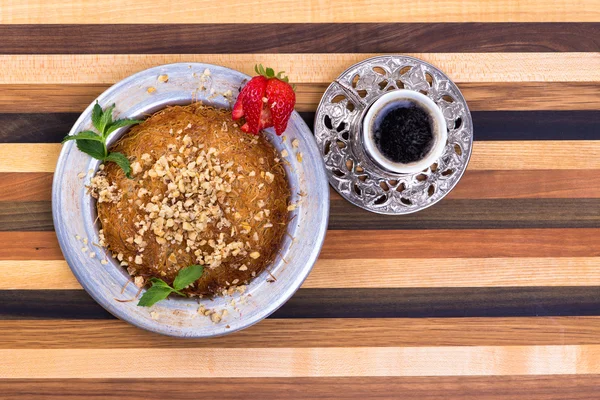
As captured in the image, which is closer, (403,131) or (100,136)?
(100,136)

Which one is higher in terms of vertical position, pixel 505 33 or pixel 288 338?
pixel 505 33

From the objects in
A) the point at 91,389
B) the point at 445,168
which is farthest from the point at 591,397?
the point at 91,389

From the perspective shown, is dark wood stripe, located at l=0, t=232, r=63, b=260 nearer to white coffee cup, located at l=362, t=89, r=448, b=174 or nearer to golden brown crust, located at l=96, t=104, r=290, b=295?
golden brown crust, located at l=96, t=104, r=290, b=295

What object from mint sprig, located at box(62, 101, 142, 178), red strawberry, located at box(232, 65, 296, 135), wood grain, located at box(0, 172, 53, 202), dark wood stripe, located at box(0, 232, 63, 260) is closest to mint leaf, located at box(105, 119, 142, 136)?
mint sprig, located at box(62, 101, 142, 178)

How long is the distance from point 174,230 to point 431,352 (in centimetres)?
99

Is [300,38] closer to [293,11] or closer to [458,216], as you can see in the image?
[293,11]

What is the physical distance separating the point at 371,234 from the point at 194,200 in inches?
25.3

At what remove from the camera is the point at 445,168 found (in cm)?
168

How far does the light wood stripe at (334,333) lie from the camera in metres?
1.71

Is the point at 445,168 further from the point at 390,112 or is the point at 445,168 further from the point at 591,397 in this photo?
the point at 591,397

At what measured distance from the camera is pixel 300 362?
68.7 inches

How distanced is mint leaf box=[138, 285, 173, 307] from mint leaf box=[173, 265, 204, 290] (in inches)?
1.6

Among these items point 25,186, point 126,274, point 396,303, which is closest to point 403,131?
point 396,303

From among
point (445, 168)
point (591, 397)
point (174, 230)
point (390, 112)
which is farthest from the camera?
point (591, 397)
